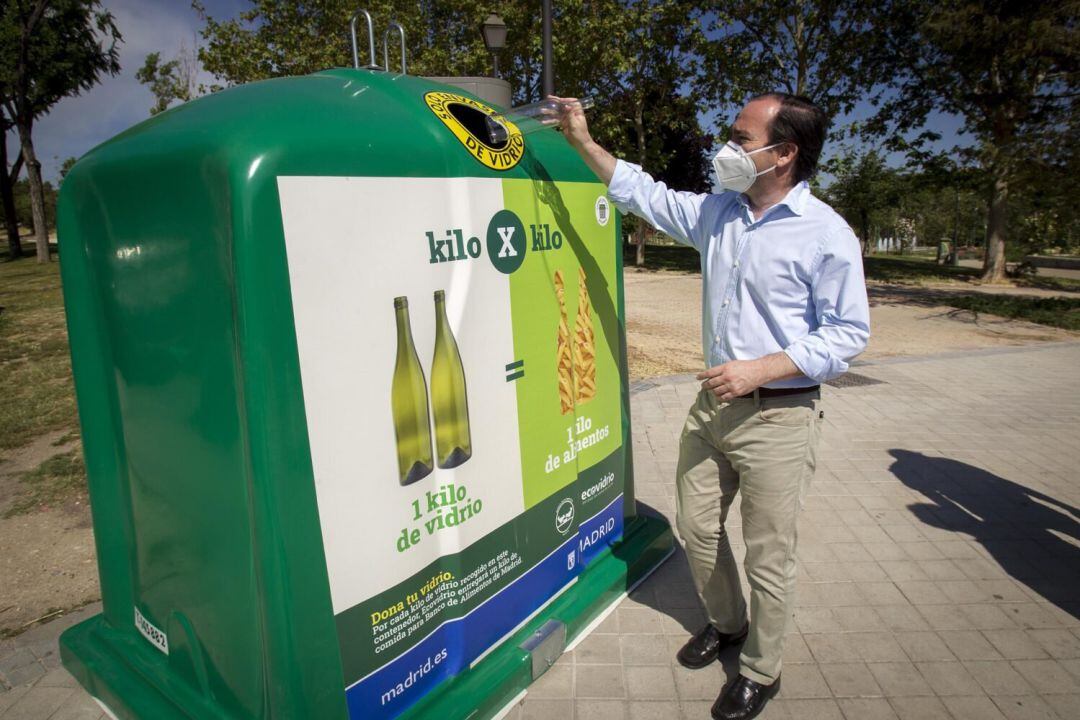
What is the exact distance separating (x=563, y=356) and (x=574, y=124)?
0.83 metres

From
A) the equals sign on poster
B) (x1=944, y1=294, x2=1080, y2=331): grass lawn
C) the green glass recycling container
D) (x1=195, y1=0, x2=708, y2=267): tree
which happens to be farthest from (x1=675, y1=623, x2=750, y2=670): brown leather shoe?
(x1=195, y1=0, x2=708, y2=267): tree

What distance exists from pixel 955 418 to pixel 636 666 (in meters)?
4.41

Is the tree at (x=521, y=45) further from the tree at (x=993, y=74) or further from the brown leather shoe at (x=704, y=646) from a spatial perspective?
the brown leather shoe at (x=704, y=646)

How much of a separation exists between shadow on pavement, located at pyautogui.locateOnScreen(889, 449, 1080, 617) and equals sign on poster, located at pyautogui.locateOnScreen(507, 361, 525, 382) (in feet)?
8.59

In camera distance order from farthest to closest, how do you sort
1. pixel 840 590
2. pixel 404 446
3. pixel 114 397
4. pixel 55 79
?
1. pixel 55 79
2. pixel 840 590
3. pixel 114 397
4. pixel 404 446

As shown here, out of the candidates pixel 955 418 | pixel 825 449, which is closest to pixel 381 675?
pixel 825 449

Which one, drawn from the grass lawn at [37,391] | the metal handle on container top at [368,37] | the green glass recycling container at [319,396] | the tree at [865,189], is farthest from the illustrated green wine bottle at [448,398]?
the tree at [865,189]

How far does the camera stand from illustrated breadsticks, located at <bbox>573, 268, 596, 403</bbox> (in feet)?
8.26

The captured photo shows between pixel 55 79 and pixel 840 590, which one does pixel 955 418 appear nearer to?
pixel 840 590

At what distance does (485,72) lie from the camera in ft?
67.7

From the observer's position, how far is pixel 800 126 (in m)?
1.98

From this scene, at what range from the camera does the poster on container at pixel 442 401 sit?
1.60 metres

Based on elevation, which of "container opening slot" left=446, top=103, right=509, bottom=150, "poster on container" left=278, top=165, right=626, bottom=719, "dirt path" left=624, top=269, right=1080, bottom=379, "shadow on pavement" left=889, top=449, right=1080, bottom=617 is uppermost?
"container opening slot" left=446, top=103, right=509, bottom=150

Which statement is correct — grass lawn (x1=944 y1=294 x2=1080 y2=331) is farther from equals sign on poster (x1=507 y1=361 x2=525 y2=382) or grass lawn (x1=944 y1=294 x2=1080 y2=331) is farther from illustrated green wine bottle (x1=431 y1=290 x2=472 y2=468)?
illustrated green wine bottle (x1=431 y1=290 x2=472 y2=468)
